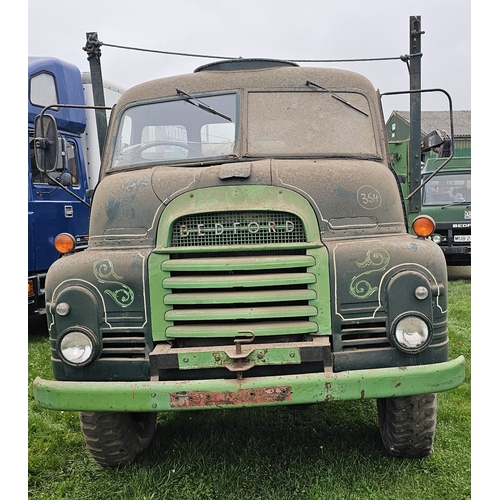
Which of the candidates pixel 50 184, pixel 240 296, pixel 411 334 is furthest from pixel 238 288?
pixel 50 184

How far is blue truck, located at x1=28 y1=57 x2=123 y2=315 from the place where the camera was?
23.4 feet

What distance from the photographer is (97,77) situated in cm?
554

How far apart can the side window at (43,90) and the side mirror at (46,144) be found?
358 centimetres

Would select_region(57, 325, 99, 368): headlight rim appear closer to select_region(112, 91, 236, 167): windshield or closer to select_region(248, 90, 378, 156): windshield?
select_region(112, 91, 236, 167): windshield

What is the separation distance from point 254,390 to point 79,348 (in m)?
1.07

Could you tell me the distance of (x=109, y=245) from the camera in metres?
3.51

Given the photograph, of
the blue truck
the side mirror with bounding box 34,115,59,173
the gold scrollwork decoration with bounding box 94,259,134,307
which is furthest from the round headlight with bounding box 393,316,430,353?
Result: the blue truck

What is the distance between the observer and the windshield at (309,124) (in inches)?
154

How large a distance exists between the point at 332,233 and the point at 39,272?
5271 mm

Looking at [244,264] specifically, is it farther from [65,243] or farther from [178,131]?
[178,131]

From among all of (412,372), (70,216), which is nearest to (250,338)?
(412,372)

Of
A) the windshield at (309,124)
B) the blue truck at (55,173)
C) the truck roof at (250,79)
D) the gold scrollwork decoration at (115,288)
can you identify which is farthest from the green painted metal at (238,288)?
the blue truck at (55,173)

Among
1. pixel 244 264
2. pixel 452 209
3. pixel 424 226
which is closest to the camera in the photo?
pixel 244 264

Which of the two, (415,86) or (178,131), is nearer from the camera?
(178,131)
